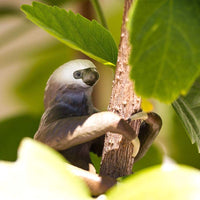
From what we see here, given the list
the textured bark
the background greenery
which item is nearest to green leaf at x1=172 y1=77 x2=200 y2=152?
the textured bark

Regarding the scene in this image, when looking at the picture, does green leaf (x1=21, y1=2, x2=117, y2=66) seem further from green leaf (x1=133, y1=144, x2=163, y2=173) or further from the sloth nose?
green leaf (x1=133, y1=144, x2=163, y2=173)

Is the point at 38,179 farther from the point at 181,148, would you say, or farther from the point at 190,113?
the point at 181,148

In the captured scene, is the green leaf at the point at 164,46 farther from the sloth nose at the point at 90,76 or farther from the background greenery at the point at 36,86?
the background greenery at the point at 36,86

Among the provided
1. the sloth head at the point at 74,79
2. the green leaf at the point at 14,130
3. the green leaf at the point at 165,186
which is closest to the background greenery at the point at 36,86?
the green leaf at the point at 14,130

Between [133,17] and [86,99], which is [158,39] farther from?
[86,99]

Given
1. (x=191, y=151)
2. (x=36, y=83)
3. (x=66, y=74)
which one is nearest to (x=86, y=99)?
(x=66, y=74)

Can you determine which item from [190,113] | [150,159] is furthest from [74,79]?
[150,159]

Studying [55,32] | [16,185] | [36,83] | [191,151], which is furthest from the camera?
[36,83]
